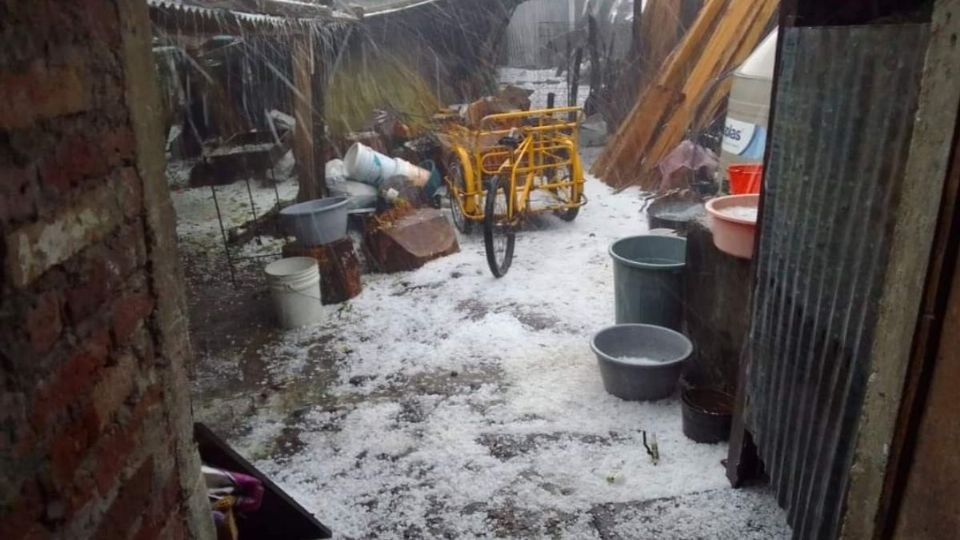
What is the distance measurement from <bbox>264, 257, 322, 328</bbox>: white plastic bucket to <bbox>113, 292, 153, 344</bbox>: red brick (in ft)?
10.7

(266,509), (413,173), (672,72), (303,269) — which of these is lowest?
(266,509)

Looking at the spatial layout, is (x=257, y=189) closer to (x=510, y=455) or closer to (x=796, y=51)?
(x=510, y=455)

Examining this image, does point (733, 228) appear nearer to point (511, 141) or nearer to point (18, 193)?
point (18, 193)

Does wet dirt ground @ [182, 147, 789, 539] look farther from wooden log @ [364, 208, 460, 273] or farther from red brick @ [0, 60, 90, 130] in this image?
red brick @ [0, 60, 90, 130]

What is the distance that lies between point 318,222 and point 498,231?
178 centimetres

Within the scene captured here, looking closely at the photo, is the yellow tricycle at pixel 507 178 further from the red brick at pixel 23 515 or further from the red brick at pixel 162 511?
the red brick at pixel 23 515

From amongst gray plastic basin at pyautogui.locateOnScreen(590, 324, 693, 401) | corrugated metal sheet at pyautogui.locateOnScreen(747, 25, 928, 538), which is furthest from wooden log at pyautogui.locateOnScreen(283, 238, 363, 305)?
corrugated metal sheet at pyautogui.locateOnScreen(747, 25, 928, 538)

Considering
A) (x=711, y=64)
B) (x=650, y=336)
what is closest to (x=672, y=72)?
(x=711, y=64)

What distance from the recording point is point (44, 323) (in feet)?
3.30

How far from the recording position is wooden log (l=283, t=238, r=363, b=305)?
5.03m

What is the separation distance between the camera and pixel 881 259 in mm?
1667

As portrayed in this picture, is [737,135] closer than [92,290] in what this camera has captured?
No

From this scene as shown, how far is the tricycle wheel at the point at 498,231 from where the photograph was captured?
5199 mm

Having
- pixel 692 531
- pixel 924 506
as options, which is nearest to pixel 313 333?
pixel 692 531
